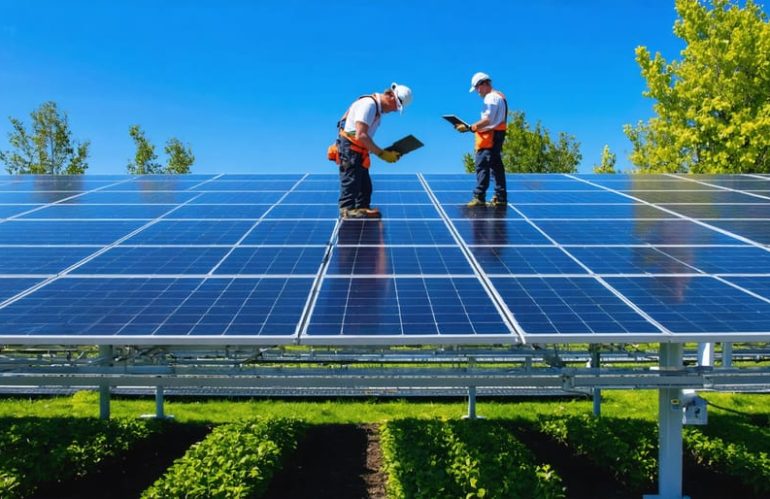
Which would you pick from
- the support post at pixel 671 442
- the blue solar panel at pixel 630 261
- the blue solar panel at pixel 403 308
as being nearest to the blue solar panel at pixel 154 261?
the blue solar panel at pixel 403 308

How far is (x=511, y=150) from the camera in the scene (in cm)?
4475

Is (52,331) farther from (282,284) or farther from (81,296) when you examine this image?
(282,284)

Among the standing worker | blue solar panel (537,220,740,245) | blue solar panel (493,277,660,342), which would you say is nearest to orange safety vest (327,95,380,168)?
the standing worker

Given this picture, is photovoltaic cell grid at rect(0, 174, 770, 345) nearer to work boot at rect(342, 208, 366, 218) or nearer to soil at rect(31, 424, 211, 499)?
work boot at rect(342, 208, 366, 218)

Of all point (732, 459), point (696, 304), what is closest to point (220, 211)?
point (696, 304)

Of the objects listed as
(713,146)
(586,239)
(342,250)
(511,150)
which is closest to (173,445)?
(342,250)

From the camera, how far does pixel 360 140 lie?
1080 centimetres

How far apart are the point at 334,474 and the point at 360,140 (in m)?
5.96

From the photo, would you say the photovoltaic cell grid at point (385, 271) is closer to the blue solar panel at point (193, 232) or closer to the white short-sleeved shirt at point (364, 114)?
the blue solar panel at point (193, 232)

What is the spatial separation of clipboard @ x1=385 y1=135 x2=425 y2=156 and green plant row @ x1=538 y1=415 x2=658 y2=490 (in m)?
6.32

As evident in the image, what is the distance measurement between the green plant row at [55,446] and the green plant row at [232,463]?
164 cm

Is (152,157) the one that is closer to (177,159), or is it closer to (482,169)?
(177,159)

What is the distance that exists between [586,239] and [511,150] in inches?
1384

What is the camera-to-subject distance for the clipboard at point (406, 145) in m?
11.2
